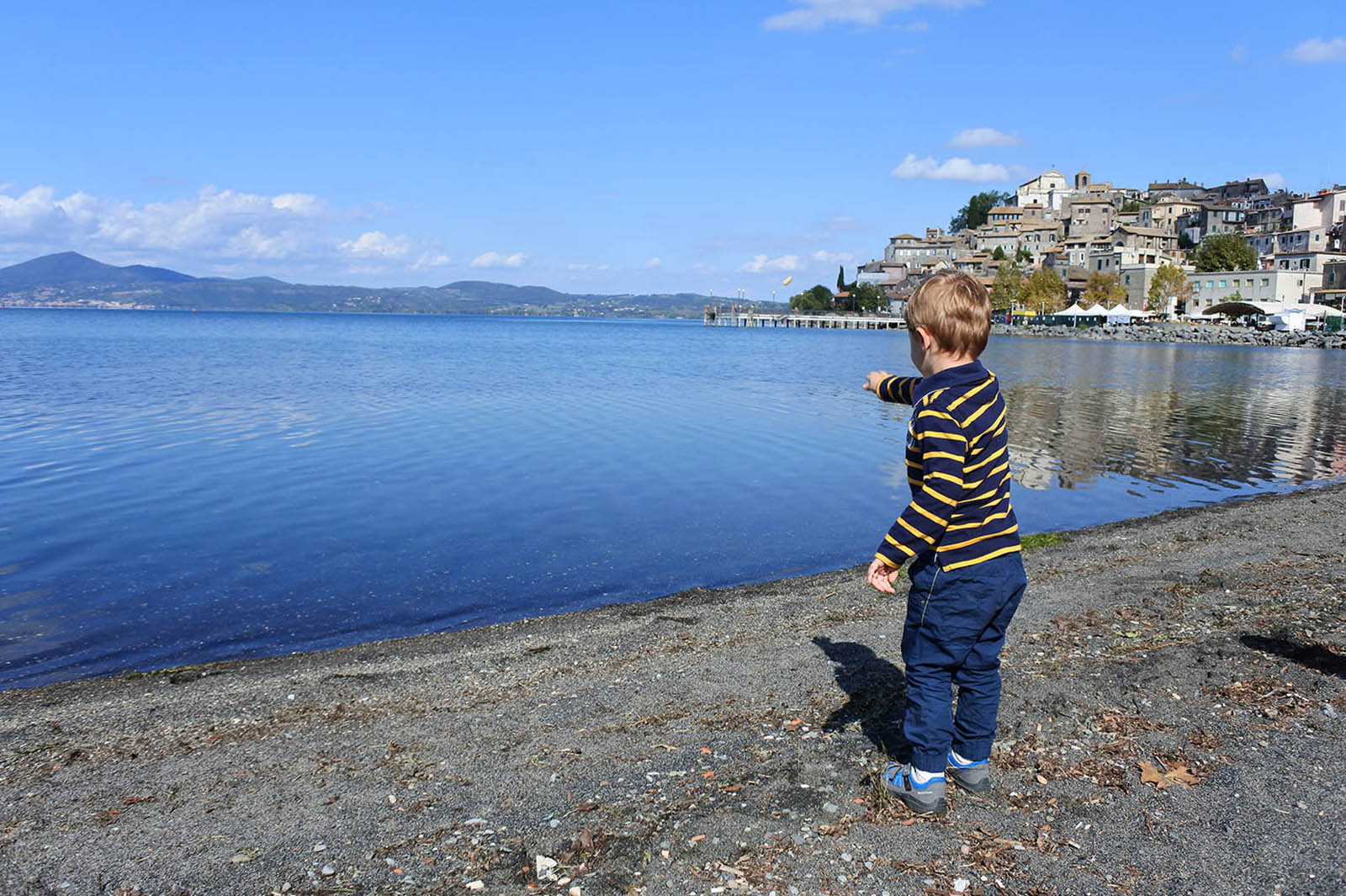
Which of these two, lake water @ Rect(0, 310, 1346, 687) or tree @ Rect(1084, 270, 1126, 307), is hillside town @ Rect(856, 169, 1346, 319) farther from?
lake water @ Rect(0, 310, 1346, 687)

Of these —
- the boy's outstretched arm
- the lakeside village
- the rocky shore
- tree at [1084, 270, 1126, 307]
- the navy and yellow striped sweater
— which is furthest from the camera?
tree at [1084, 270, 1126, 307]

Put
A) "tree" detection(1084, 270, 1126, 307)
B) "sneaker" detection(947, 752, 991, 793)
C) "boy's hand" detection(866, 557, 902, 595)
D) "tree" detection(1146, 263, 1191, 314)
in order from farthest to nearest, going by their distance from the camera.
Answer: "tree" detection(1084, 270, 1126, 307), "tree" detection(1146, 263, 1191, 314), "sneaker" detection(947, 752, 991, 793), "boy's hand" detection(866, 557, 902, 595)

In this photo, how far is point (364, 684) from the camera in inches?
269

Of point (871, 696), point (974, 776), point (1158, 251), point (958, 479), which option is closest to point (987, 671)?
point (974, 776)

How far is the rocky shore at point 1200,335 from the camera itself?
7956cm

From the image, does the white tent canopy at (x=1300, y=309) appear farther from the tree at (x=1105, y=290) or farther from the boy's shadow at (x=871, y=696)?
the boy's shadow at (x=871, y=696)

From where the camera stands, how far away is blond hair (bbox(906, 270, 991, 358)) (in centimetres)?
419

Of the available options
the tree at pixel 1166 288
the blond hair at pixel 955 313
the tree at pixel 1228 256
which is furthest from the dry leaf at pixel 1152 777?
the tree at pixel 1228 256

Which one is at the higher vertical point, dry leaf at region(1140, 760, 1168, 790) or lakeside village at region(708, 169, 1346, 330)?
lakeside village at region(708, 169, 1346, 330)

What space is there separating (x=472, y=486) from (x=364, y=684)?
976cm

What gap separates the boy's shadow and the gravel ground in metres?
0.03

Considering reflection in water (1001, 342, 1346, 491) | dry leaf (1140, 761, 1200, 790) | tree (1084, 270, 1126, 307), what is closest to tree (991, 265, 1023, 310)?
tree (1084, 270, 1126, 307)

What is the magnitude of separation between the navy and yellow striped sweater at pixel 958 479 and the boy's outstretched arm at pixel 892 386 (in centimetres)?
47

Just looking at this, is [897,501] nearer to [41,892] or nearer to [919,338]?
[919,338]
